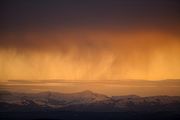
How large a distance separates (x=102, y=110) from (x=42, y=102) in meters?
2.42

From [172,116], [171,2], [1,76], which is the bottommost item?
[172,116]

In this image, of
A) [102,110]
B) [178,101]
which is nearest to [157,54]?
[178,101]

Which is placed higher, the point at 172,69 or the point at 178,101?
the point at 172,69

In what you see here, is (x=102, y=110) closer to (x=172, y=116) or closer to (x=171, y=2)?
(x=172, y=116)

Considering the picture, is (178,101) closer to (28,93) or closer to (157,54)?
(157,54)

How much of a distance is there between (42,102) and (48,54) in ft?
6.40

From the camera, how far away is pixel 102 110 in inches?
688

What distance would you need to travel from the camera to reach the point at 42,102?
17.2m

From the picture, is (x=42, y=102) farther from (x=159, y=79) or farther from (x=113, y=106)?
(x=159, y=79)

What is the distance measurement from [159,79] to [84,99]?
3.15 m

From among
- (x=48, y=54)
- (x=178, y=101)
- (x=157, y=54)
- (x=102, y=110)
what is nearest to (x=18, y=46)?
(x=48, y=54)

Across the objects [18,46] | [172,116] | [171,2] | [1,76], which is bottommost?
[172,116]

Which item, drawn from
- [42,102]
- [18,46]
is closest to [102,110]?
[42,102]

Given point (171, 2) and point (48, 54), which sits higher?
point (171, 2)
